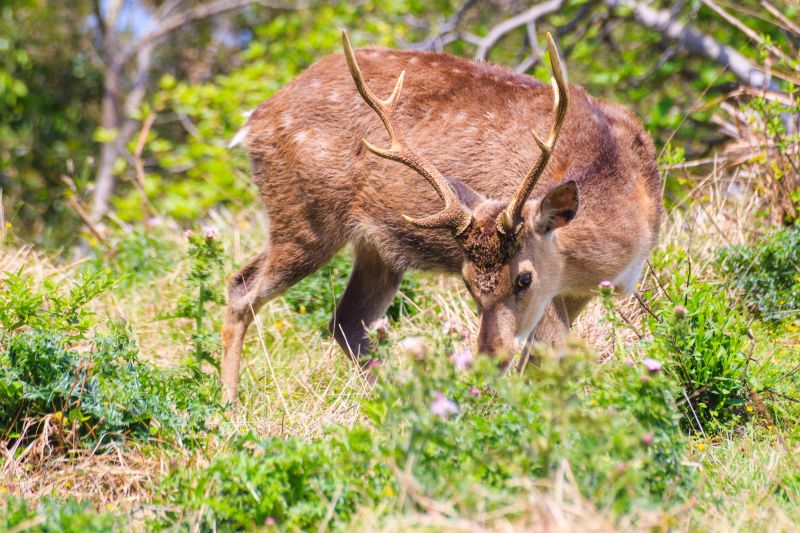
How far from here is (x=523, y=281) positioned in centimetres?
463

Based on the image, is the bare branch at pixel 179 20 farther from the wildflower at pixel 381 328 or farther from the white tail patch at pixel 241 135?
the wildflower at pixel 381 328

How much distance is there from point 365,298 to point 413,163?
52.9 inches

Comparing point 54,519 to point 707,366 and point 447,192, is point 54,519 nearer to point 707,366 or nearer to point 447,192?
point 447,192

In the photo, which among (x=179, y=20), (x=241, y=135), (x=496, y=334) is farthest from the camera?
(x=179, y=20)

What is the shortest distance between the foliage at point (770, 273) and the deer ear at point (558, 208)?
4.50 ft

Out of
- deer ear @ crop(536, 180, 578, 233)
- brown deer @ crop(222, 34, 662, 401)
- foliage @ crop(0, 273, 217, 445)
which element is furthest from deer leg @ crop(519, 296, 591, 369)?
foliage @ crop(0, 273, 217, 445)

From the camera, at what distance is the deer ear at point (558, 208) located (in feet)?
14.6

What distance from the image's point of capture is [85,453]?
4121mm

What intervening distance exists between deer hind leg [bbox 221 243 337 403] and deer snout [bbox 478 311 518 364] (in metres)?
1.27

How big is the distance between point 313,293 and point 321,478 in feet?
9.86

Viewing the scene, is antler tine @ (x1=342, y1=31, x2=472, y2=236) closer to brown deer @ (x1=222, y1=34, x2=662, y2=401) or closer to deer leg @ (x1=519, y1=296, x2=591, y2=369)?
brown deer @ (x1=222, y1=34, x2=662, y2=401)

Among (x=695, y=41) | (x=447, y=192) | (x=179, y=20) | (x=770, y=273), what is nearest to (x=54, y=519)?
(x=447, y=192)

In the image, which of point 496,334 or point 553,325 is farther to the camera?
point 553,325

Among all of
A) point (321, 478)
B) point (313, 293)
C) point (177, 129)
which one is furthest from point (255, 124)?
point (177, 129)
